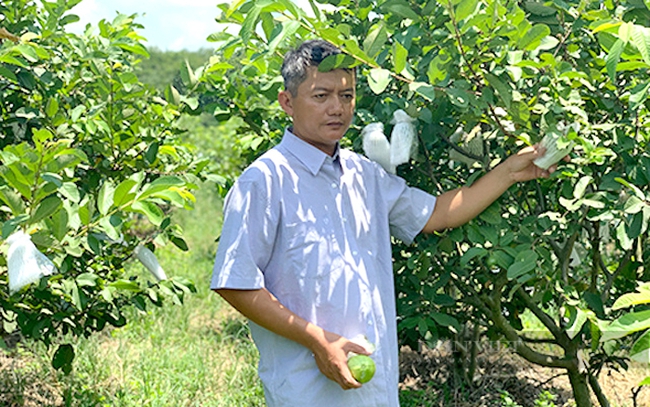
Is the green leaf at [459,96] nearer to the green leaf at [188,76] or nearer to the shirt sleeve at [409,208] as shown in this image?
the shirt sleeve at [409,208]

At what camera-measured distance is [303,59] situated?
1.73 metres

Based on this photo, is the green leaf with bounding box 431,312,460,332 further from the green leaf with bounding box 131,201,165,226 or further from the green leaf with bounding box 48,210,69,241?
the green leaf with bounding box 48,210,69,241

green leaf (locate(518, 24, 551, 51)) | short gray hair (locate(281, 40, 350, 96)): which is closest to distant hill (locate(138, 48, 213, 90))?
short gray hair (locate(281, 40, 350, 96))

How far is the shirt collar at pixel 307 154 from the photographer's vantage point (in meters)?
1.74

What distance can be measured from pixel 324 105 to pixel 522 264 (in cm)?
60

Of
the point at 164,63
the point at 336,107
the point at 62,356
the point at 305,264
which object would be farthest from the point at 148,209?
the point at 164,63

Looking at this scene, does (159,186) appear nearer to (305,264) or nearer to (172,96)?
(305,264)

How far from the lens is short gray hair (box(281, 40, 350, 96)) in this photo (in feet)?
5.65

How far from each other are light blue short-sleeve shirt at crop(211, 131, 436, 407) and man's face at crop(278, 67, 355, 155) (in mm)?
40

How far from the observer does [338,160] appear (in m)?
1.80

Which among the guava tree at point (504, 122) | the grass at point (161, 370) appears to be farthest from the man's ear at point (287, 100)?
the grass at point (161, 370)

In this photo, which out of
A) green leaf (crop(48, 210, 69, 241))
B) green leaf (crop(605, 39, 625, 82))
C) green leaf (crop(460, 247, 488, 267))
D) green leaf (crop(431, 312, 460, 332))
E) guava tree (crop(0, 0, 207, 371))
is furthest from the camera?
guava tree (crop(0, 0, 207, 371))

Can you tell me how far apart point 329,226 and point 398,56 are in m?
0.39

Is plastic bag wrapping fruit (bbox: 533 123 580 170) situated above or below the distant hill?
above
